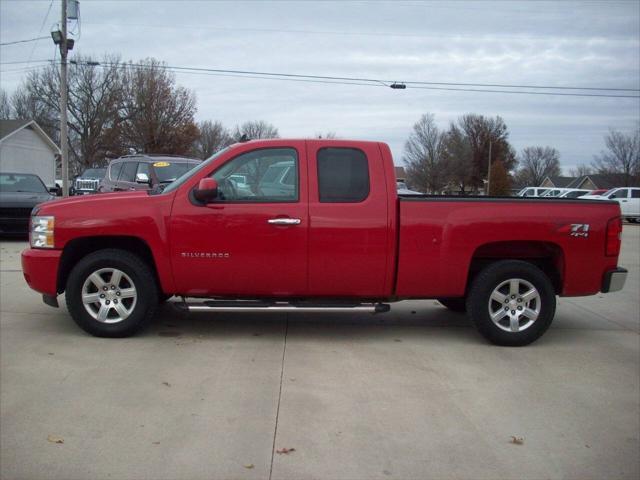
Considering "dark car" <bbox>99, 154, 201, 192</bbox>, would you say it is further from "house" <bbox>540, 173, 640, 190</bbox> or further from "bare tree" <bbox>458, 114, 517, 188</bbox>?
"bare tree" <bbox>458, 114, 517, 188</bbox>

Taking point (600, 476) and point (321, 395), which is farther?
point (321, 395)

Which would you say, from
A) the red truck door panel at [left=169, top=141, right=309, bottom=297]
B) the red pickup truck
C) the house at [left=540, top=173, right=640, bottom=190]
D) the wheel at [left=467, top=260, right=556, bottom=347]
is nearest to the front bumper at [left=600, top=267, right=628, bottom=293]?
the red pickup truck

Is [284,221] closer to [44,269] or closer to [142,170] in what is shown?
[44,269]

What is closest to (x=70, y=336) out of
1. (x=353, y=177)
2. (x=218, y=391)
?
(x=218, y=391)

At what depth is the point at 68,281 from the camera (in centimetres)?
546

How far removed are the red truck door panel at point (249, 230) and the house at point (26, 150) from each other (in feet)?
107

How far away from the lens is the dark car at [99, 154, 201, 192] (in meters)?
12.3

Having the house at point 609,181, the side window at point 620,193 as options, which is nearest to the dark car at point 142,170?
the side window at point 620,193

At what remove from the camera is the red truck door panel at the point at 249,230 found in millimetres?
5309

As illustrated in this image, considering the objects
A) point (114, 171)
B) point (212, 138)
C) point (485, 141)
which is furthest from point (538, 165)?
point (114, 171)

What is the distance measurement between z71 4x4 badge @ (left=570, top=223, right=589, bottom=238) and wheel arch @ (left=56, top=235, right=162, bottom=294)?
396 centimetres

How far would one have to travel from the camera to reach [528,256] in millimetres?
5812

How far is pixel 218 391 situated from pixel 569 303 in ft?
18.2

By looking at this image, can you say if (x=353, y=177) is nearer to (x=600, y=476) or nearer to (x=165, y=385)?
(x=165, y=385)
